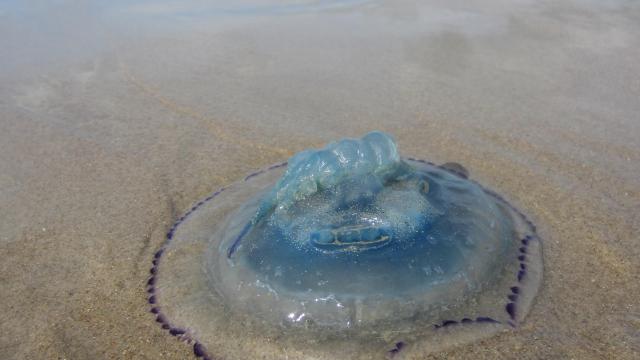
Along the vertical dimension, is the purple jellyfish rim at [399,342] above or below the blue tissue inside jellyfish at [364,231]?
below

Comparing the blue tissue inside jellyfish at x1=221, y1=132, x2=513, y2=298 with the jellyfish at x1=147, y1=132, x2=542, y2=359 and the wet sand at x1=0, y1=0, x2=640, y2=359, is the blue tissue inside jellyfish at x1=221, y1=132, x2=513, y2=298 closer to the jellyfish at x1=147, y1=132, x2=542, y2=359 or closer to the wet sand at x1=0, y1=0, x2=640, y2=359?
the jellyfish at x1=147, y1=132, x2=542, y2=359

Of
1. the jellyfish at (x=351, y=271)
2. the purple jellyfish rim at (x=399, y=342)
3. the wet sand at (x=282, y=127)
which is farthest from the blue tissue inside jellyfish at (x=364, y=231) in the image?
the wet sand at (x=282, y=127)

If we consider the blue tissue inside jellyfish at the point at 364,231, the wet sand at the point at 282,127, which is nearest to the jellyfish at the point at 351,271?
the blue tissue inside jellyfish at the point at 364,231

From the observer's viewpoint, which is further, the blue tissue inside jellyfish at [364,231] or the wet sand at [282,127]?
the wet sand at [282,127]

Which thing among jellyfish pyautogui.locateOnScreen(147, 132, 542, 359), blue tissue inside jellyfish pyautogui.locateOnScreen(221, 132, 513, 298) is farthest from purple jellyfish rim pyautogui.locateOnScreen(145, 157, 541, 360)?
blue tissue inside jellyfish pyautogui.locateOnScreen(221, 132, 513, 298)

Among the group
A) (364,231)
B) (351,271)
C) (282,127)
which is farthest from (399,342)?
(282,127)

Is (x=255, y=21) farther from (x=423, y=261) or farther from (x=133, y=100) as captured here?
(x=423, y=261)

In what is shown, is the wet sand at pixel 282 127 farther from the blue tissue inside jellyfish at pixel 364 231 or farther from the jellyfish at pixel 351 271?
the blue tissue inside jellyfish at pixel 364 231
